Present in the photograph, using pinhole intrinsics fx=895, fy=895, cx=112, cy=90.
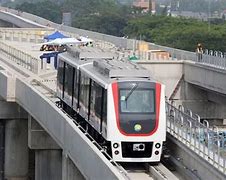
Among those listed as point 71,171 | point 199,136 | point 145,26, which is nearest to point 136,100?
point 199,136

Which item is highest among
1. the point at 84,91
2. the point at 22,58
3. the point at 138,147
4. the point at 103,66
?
the point at 103,66

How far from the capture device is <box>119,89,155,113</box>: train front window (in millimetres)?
22578

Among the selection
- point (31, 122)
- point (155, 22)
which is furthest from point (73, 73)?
point (155, 22)

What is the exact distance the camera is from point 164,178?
20.8m

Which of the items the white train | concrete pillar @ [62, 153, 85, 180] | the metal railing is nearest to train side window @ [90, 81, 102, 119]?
the white train

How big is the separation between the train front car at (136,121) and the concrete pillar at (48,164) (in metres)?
13.2

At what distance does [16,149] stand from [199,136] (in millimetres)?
21033

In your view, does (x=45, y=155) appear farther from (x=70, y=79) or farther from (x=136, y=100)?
(x=136, y=100)

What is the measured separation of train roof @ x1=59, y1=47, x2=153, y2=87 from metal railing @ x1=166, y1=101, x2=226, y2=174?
5.07 ft

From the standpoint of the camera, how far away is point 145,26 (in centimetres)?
11838

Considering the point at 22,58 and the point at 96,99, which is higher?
the point at 96,99

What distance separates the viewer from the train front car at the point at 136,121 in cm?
2234

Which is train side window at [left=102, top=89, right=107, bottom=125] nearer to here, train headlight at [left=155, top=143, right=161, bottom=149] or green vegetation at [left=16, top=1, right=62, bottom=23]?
train headlight at [left=155, top=143, right=161, bottom=149]

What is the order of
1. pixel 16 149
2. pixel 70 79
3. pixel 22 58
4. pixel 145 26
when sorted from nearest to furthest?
pixel 70 79
pixel 16 149
pixel 22 58
pixel 145 26
